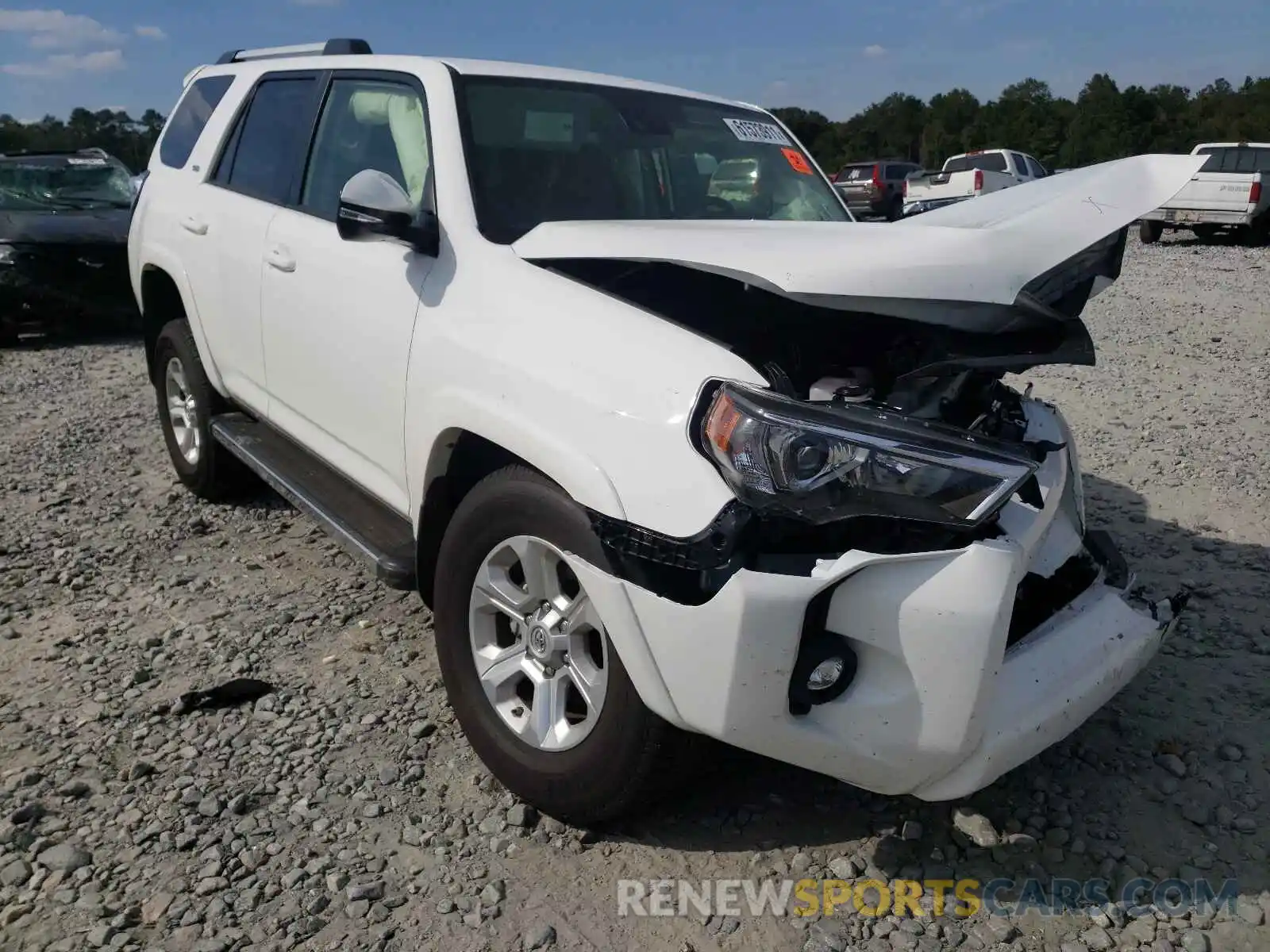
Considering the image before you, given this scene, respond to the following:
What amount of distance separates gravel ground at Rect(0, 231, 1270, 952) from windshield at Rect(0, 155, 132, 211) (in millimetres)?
7150

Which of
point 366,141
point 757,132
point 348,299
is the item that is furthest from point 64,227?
point 757,132

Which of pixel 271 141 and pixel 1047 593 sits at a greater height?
pixel 271 141

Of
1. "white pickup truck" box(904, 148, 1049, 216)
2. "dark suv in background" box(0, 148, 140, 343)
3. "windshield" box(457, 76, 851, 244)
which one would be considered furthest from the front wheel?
"white pickup truck" box(904, 148, 1049, 216)

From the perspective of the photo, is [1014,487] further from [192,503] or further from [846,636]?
[192,503]

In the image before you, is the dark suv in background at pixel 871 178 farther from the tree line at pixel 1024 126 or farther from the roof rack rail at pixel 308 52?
the roof rack rail at pixel 308 52

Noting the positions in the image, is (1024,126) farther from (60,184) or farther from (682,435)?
(682,435)

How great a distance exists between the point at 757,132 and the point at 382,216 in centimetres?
179

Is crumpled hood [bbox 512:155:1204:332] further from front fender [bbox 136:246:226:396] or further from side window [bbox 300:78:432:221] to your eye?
front fender [bbox 136:246:226:396]

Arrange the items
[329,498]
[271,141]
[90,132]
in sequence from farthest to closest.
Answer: [90,132] < [271,141] < [329,498]

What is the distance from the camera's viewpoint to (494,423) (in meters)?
2.44

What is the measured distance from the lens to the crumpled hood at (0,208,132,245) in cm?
940

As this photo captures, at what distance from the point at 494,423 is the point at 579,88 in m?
1.62

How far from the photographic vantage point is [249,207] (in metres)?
4.00

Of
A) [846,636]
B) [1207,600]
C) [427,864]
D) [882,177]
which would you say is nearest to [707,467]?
[846,636]
